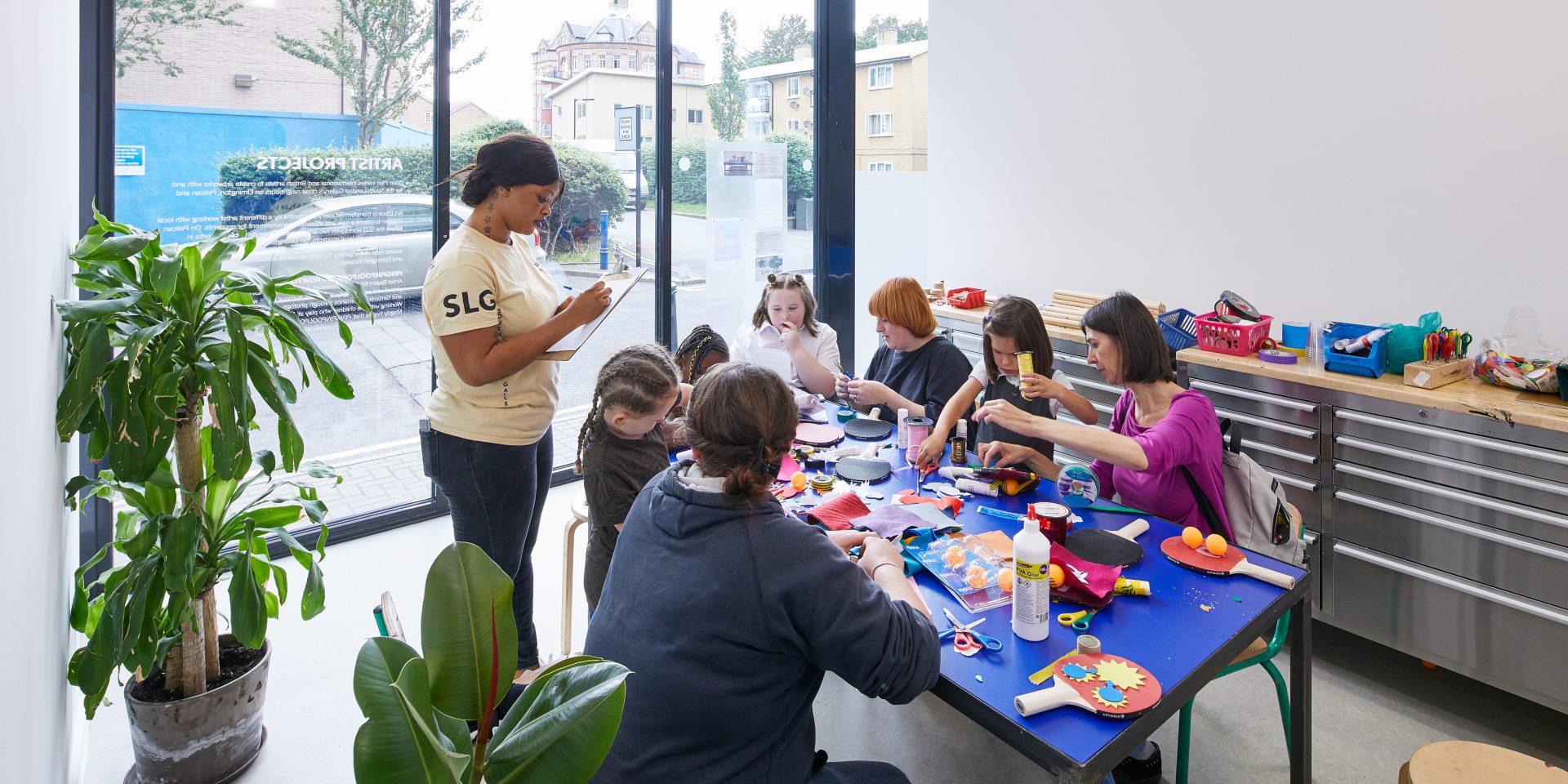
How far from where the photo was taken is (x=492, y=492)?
7.76 feet

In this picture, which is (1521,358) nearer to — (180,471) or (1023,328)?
(1023,328)

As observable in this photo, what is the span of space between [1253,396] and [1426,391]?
531mm

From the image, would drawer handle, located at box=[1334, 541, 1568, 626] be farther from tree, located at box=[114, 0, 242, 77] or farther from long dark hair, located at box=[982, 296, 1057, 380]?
tree, located at box=[114, 0, 242, 77]

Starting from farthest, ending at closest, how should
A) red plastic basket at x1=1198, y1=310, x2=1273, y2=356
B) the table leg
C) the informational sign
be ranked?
red plastic basket at x1=1198, y1=310, x2=1273, y2=356, the informational sign, the table leg

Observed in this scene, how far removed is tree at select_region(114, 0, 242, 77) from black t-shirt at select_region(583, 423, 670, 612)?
2.34 metres

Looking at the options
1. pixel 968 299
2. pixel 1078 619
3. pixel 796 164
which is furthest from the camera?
pixel 796 164

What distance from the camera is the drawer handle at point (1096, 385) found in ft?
12.1

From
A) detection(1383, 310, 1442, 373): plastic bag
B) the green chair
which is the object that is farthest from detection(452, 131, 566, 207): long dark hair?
detection(1383, 310, 1442, 373): plastic bag

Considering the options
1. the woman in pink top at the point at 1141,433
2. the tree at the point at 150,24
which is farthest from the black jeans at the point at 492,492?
the tree at the point at 150,24

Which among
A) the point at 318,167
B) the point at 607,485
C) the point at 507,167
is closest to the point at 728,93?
the point at 318,167

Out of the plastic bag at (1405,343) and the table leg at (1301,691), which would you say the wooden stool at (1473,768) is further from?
the plastic bag at (1405,343)

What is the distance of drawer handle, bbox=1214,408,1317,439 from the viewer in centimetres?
298

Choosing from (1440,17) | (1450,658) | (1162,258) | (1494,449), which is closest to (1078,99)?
(1162,258)

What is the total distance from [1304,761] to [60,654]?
108 inches
